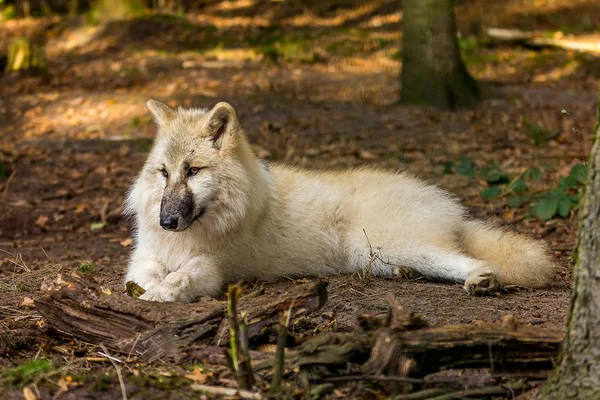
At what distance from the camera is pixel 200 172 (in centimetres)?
538

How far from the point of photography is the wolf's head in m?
5.31

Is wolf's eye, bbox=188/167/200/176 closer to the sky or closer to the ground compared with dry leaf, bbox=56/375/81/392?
closer to the sky

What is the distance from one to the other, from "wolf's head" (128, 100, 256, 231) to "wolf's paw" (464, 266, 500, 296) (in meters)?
1.74

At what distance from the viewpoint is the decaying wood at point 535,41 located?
54.8ft

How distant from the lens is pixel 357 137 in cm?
1054

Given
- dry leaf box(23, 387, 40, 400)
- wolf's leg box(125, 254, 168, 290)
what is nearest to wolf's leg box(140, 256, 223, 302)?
wolf's leg box(125, 254, 168, 290)

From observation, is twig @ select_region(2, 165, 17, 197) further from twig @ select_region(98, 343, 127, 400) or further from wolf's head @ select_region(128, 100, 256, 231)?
twig @ select_region(98, 343, 127, 400)

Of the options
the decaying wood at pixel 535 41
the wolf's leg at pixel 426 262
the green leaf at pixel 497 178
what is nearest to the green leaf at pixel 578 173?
the green leaf at pixel 497 178

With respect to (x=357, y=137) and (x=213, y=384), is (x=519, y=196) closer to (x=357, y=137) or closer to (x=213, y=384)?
(x=357, y=137)

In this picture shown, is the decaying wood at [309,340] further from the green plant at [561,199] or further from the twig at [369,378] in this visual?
the green plant at [561,199]

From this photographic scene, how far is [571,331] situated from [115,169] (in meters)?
7.71

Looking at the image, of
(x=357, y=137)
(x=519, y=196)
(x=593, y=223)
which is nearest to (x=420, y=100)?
(x=357, y=137)

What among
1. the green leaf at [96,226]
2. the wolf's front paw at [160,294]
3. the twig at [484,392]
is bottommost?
the green leaf at [96,226]

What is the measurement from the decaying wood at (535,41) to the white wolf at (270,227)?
12.0 metres
